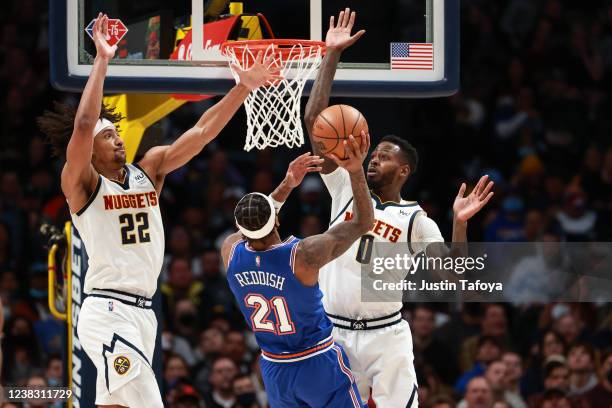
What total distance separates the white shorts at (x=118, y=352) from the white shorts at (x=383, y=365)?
3.84 feet

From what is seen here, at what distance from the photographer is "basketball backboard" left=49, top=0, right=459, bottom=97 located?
7.42 meters

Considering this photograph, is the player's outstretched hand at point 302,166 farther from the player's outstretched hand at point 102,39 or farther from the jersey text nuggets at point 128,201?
the player's outstretched hand at point 102,39

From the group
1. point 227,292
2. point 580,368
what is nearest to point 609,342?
point 580,368

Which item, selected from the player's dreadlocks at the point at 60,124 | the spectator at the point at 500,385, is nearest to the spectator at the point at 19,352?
the player's dreadlocks at the point at 60,124

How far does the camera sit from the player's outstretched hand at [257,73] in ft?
23.8

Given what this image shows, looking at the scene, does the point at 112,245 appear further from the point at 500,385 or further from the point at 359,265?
the point at 500,385

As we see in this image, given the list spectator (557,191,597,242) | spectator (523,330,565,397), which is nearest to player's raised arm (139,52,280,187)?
spectator (523,330,565,397)

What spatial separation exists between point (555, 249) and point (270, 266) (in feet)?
20.1

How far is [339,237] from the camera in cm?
642

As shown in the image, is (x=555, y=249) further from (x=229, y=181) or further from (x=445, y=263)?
(x=445, y=263)

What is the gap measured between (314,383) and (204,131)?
1679 mm

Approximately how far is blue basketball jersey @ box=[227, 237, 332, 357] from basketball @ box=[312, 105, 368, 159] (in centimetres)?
56

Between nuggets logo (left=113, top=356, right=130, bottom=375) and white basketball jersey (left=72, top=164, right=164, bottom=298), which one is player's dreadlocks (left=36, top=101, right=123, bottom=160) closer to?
white basketball jersey (left=72, top=164, right=164, bottom=298)

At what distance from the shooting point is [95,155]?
6.99 m
